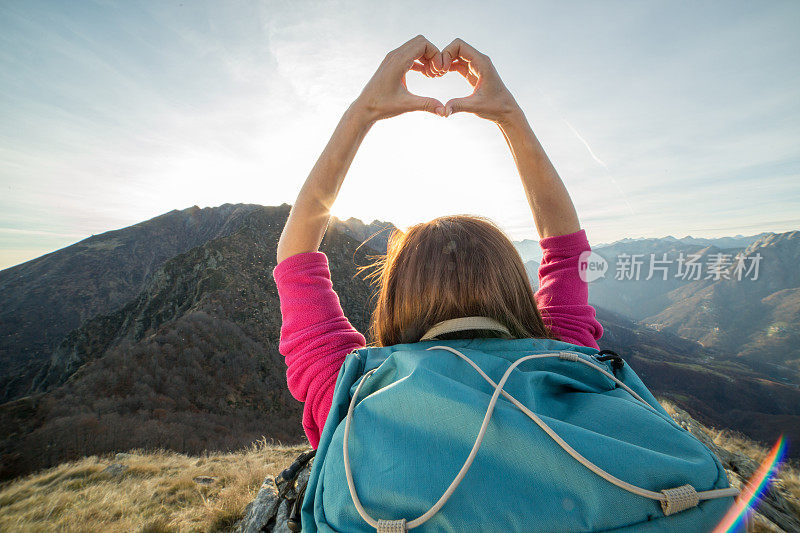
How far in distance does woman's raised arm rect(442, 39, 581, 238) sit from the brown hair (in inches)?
21.8

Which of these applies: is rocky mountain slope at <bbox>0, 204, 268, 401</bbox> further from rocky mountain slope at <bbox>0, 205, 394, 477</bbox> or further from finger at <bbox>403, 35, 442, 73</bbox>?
finger at <bbox>403, 35, 442, 73</bbox>

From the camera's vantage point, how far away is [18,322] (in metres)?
52.7

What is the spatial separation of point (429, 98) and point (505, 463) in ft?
4.70

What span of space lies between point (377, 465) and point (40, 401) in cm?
2227

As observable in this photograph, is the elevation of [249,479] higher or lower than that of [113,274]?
lower

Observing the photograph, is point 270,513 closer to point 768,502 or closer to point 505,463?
point 505,463

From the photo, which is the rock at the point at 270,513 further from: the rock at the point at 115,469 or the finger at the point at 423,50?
the rock at the point at 115,469

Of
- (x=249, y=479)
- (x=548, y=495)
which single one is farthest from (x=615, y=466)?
(x=249, y=479)

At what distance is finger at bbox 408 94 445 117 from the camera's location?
4.75 ft

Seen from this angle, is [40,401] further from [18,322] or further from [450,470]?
[18,322]

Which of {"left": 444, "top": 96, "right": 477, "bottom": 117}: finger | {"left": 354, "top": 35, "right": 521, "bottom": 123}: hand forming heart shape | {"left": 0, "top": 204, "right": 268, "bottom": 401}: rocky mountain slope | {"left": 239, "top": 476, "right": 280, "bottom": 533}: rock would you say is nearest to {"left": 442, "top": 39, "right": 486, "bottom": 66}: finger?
{"left": 354, "top": 35, "right": 521, "bottom": 123}: hand forming heart shape

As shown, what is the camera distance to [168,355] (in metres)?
17.9

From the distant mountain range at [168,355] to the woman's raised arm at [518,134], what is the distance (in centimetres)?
94

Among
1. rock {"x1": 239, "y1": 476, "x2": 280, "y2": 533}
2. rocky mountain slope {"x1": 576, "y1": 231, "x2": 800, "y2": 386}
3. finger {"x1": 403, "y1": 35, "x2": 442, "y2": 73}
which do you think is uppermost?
finger {"x1": 403, "y1": 35, "x2": 442, "y2": 73}
